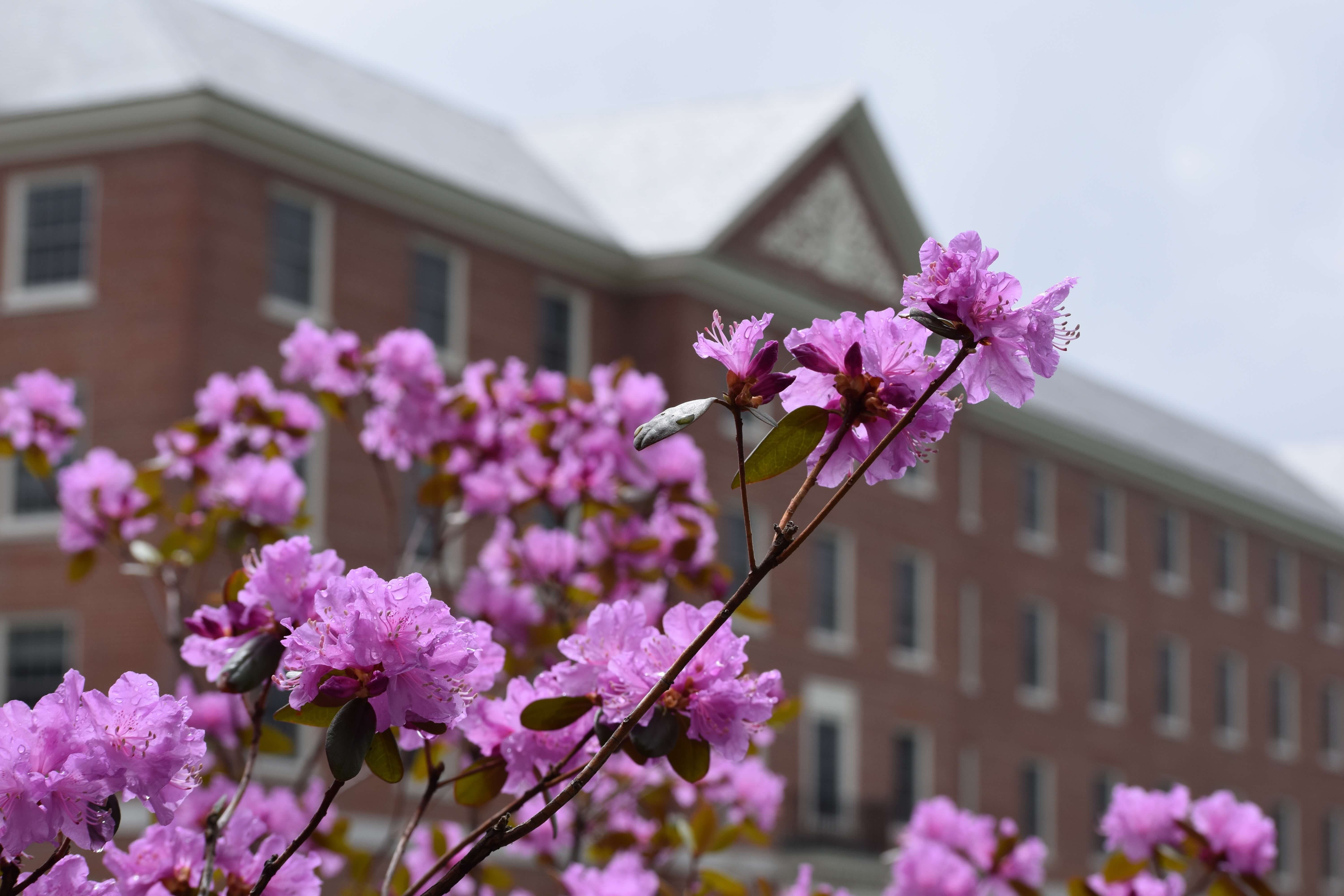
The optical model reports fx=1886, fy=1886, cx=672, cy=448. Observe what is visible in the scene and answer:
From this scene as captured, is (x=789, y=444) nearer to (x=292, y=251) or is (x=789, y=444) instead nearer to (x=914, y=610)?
(x=292, y=251)

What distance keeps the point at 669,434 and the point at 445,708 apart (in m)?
0.48

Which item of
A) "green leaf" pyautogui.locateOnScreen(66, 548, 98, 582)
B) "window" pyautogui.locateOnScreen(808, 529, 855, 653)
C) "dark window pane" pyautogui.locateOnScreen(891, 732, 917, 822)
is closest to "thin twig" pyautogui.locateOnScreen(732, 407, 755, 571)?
"green leaf" pyautogui.locateOnScreen(66, 548, 98, 582)

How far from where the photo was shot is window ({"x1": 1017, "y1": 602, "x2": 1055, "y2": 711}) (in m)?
35.8

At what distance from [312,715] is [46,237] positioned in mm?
21237

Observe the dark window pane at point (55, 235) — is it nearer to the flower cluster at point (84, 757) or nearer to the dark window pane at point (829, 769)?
the dark window pane at point (829, 769)

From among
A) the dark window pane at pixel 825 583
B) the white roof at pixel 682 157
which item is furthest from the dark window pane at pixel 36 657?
the dark window pane at pixel 825 583

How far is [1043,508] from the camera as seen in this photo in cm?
3662

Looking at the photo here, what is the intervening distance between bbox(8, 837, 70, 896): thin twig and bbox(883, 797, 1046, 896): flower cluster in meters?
2.91

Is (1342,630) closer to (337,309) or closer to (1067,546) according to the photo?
(1067,546)

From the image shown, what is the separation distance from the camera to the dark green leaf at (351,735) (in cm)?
241

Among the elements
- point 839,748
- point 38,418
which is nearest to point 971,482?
point 839,748

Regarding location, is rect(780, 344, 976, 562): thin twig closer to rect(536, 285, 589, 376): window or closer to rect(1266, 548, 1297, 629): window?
rect(536, 285, 589, 376): window

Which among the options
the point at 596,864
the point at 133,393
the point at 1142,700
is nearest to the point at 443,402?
the point at 596,864

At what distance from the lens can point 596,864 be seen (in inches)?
301
